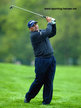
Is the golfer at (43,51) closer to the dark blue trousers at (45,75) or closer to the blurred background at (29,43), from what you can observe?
the dark blue trousers at (45,75)

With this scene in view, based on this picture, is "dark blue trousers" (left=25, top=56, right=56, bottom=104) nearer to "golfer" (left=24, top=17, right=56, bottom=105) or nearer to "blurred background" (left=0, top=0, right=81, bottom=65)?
"golfer" (left=24, top=17, right=56, bottom=105)

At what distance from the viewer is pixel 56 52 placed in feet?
195

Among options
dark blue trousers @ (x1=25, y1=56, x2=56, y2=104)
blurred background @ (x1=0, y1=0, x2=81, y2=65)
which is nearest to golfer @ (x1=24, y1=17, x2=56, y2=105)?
dark blue trousers @ (x1=25, y1=56, x2=56, y2=104)

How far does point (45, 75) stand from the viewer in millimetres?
8125

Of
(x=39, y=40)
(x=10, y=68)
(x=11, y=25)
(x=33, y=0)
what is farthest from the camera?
(x=11, y=25)

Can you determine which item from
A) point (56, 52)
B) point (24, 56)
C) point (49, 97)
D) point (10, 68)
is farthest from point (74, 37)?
point (49, 97)

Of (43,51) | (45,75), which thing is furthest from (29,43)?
(43,51)

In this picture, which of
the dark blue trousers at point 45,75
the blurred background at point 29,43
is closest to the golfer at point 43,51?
the dark blue trousers at point 45,75

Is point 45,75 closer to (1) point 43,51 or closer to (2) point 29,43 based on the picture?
(1) point 43,51

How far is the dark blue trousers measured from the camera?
8.00 metres

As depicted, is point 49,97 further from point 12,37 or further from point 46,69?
point 12,37

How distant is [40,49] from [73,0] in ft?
137

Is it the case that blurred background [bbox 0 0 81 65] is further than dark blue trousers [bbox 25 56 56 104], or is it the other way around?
blurred background [bbox 0 0 81 65]

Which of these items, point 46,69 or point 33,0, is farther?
point 33,0
